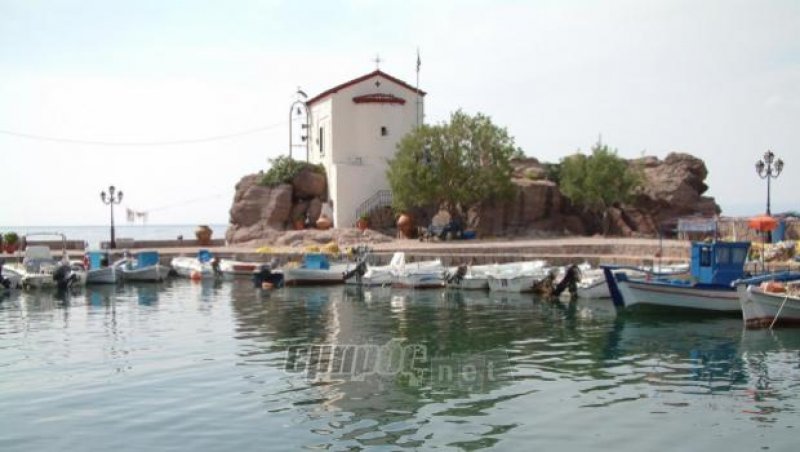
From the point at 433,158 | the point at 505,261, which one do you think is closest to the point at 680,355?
the point at 505,261

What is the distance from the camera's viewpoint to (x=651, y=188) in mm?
55750

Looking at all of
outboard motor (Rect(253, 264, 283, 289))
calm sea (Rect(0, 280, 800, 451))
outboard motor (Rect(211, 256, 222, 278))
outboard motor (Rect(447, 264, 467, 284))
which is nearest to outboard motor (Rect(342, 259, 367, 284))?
outboard motor (Rect(253, 264, 283, 289))

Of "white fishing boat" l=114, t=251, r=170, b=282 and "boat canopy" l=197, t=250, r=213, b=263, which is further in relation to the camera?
"boat canopy" l=197, t=250, r=213, b=263

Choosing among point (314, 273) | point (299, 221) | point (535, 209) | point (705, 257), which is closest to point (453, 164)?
point (535, 209)

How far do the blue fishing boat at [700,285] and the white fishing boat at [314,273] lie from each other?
15.9 meters

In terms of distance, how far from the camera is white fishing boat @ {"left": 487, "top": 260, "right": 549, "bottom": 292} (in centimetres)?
3556

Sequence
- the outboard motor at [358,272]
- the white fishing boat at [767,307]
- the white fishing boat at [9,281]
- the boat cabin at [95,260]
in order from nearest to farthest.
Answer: the white fishing boat at [767,307] → the outboard motor at [358,272] → the white fishing boat at [9,281] → the boat cabin at [95,260]

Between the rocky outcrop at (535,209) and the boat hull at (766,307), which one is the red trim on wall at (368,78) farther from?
the boat hull at (766,307)

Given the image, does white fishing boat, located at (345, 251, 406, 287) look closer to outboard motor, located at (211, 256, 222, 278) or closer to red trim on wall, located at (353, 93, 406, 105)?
outboard motor, located at (211, 256, 222, 278)

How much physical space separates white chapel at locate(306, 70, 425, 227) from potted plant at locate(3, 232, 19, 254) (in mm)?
20451

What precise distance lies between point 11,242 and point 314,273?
23.7 metres

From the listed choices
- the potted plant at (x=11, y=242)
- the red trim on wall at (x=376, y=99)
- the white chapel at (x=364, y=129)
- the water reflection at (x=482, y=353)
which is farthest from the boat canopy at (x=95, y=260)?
the red trim on wall at (x=376, y=99)

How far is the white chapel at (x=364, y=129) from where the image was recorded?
55.9 meters

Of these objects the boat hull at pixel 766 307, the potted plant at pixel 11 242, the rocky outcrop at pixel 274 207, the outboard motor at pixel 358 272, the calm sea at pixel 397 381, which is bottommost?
the calm sea at pixel 397 381
